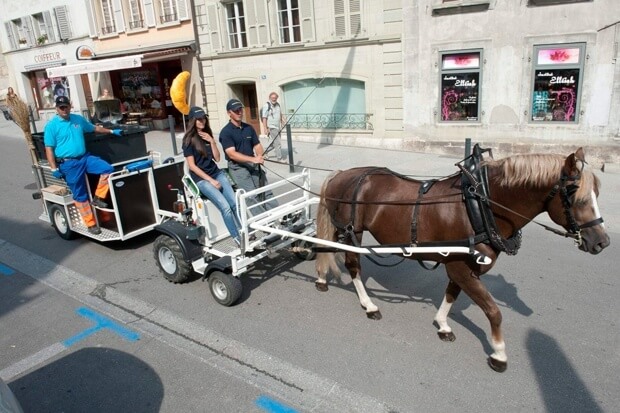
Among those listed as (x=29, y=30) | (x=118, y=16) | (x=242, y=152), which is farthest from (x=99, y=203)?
(x=29, y=30)

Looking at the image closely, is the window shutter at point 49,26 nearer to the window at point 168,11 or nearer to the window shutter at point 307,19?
the window at point 168,11

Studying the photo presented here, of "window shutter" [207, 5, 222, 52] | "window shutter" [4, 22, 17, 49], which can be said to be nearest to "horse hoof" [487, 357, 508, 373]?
"window shutter" [207, 5, 222, 52]

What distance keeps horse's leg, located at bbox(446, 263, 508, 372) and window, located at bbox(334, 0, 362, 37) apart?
37.6 ft

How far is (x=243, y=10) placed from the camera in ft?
53.1

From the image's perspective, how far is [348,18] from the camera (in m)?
13.9

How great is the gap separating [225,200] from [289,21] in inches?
459

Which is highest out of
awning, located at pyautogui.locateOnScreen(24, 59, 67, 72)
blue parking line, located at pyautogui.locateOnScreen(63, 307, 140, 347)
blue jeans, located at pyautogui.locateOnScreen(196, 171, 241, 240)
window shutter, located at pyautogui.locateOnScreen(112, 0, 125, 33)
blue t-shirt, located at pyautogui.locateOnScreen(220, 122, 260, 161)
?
window shutter, located at pyautogui.locateOnScreen(112, 0, 125, 33)

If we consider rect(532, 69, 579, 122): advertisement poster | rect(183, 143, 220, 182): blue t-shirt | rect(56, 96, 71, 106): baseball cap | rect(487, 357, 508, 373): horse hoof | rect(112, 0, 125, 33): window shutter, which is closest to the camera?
rect(487, 357, 508, 373): horse hoof

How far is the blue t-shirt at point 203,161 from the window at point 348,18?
9792 mm

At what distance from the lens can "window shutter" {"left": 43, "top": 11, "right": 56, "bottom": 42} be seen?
23750mm

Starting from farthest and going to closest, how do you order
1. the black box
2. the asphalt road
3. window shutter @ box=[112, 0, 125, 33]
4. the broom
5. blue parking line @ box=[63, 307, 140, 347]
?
window shutter @ box=[112, 0, 125, 33] → the broom → the black box → blue parking line @ box=[63, 307, 140, 347] → the asphalt road

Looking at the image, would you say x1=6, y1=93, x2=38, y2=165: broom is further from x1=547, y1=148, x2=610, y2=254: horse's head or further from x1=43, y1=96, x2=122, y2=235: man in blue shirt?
x1=547, y1=148, x2=610, y2=254: horse's head

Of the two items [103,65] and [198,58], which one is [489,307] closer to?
[103,65]

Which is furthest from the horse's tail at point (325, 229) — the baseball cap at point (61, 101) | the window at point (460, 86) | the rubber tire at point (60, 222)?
the window at point (460, 86)
